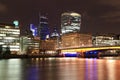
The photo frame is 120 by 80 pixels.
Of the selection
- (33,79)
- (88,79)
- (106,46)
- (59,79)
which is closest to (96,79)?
(88,79)

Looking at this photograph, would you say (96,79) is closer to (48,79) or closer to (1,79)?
(48,79)

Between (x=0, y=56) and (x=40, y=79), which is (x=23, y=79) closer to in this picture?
(x=40, y=79)

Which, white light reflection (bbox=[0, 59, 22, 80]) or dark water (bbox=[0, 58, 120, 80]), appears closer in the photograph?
dark water (bbox=[0, 58, 120, 80])

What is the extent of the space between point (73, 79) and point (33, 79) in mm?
6017

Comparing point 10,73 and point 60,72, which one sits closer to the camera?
point 10,73

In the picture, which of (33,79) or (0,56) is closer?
(33,79)

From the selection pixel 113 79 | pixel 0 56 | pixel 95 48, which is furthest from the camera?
pixel 95 48

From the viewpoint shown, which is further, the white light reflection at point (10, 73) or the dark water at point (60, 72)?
the white light reflection at point (10, 73)

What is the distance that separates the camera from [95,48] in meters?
188

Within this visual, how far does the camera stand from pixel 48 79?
50375mm

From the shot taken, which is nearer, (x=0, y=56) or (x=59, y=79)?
(x=59, y=79)

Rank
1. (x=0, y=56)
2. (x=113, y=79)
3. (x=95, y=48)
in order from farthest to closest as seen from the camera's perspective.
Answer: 1. (x=95, y=48)
2. (x=0, y=56)
3. (x=113, y=79)

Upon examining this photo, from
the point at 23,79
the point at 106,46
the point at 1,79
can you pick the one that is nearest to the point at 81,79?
the point at 23,79

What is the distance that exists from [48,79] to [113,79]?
383 inches
